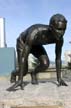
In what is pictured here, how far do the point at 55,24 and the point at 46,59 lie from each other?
136 cm

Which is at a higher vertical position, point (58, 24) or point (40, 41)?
point (58, 24)

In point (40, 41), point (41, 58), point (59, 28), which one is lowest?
point (41, 58)

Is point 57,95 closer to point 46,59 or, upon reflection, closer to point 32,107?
point 32,107

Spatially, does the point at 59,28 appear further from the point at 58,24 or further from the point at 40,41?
the point at 40,41

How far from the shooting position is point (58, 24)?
23.0 feet

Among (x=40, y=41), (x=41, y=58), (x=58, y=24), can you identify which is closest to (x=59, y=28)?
(x=58, y=24)

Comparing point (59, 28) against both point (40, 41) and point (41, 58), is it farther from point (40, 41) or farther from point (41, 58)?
point (41, 58)

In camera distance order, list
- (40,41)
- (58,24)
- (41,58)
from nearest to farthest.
→ (58,24) → (40,41) → (41,58)

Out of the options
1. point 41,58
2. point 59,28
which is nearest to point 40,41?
point 41,58

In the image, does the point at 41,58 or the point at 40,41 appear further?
the point at 41,58

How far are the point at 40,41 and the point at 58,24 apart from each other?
0.95 metres

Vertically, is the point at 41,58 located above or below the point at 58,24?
below

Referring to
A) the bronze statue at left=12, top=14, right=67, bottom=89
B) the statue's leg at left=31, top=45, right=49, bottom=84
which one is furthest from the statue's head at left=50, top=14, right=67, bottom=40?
the statue's leg at left=31, top=45, right=49, bottom=84

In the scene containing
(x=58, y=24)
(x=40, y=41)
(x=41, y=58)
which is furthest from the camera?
(x=41, y=58)
